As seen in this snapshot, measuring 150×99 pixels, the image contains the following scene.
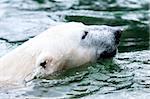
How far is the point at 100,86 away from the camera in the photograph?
607 cm

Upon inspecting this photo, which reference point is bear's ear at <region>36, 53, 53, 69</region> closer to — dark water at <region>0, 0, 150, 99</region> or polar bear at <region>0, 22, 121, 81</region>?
polar bear at <region>0, 22, 121, 81</region>

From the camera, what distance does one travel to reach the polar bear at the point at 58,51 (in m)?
6.09

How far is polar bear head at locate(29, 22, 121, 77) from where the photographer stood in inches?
248

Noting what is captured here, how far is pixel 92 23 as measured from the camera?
396 inches

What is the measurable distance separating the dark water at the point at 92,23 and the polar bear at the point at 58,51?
125mm

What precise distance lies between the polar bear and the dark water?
125 millimetres

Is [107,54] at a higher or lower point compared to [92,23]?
lower

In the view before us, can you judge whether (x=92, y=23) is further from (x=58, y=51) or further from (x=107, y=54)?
(x=58, y=51)

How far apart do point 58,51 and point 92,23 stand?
375 cm

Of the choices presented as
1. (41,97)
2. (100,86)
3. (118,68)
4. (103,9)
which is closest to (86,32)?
(118,68)

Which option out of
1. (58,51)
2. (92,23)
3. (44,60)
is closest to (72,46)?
(58,51)

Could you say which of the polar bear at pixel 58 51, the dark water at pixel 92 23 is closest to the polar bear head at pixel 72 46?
the polar bear at pixel 58 51

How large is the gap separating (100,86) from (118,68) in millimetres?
794

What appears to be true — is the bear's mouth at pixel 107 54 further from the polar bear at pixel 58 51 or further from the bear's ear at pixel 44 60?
the bear's ear at pixel 44 60
